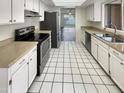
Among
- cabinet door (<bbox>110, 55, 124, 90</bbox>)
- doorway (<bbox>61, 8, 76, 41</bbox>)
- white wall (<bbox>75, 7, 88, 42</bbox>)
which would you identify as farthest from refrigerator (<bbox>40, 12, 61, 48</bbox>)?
cabinet door (<bbox>110, 55, 124, 90</bbox>)

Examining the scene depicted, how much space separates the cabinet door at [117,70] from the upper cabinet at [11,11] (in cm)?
195

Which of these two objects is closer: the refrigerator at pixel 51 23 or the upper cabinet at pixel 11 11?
the upper cabinet at pixel 11 11

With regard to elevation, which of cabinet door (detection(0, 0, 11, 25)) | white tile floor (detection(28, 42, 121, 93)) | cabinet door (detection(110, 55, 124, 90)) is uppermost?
cabinet door (detection(0, 0, 11, 25))

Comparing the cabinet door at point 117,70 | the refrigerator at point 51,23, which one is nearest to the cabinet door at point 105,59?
the cabinet door at point 117,70

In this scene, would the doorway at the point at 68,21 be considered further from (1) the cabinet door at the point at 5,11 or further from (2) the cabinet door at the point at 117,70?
(1) the cabinet door at the point at 5,11

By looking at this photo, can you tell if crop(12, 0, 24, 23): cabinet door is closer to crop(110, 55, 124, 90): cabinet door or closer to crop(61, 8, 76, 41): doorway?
crop(110, 55, 124, 90): cabinet door

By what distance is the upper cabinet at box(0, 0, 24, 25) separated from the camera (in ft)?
8.01

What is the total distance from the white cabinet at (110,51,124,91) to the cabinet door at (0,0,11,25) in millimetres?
1954

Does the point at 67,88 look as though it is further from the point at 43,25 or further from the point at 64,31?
the point at 64,31

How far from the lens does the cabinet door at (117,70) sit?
293 centimetres

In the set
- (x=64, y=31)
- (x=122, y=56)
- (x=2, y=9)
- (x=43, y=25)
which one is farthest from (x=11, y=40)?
(x=64, y=31)

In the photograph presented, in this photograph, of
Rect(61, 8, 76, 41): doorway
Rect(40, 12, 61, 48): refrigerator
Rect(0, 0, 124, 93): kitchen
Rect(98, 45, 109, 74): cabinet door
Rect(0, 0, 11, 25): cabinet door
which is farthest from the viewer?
Rect(61, 8, 76, 41): doorway

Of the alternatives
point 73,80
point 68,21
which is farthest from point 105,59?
point 68,21

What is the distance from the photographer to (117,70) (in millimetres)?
3182
